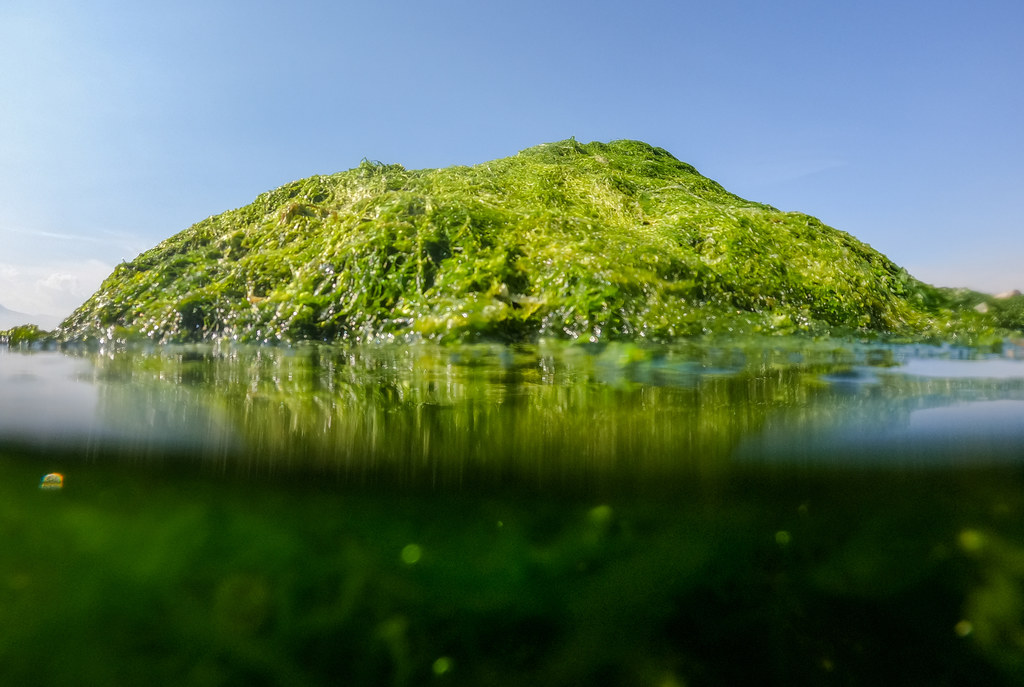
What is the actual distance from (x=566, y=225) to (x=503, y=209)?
1124 mm

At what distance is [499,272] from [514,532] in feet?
13.8

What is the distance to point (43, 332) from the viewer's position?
30.5 feet

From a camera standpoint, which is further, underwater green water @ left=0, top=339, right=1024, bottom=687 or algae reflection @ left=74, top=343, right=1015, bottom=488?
algae reflection @ left=74, top=343, right=1015, bottom=488

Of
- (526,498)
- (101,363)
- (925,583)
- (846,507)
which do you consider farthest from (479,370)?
(101,363)

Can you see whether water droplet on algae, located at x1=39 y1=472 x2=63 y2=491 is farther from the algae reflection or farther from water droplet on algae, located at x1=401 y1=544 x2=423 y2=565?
water droplet on algae, located at x1=401 y1=544 x2=423 y2=565

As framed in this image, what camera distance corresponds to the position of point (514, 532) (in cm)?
400

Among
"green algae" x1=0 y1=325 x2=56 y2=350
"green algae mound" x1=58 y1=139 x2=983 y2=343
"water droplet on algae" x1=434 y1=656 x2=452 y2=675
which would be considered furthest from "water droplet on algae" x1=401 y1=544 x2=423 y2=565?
"green algae" x1=0 y1=325 x2=56 y2=350

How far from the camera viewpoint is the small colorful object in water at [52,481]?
4.54 meters

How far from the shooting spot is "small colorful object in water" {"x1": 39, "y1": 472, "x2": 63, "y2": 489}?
4.54 metres

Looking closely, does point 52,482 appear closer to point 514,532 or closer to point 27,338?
point 514,532

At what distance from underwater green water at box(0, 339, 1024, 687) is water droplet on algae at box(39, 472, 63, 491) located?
75 mm

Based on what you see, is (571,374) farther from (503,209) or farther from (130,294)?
(130,294)

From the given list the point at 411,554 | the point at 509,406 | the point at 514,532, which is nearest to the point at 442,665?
the point at 411,554

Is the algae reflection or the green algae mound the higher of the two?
the green algae mound
